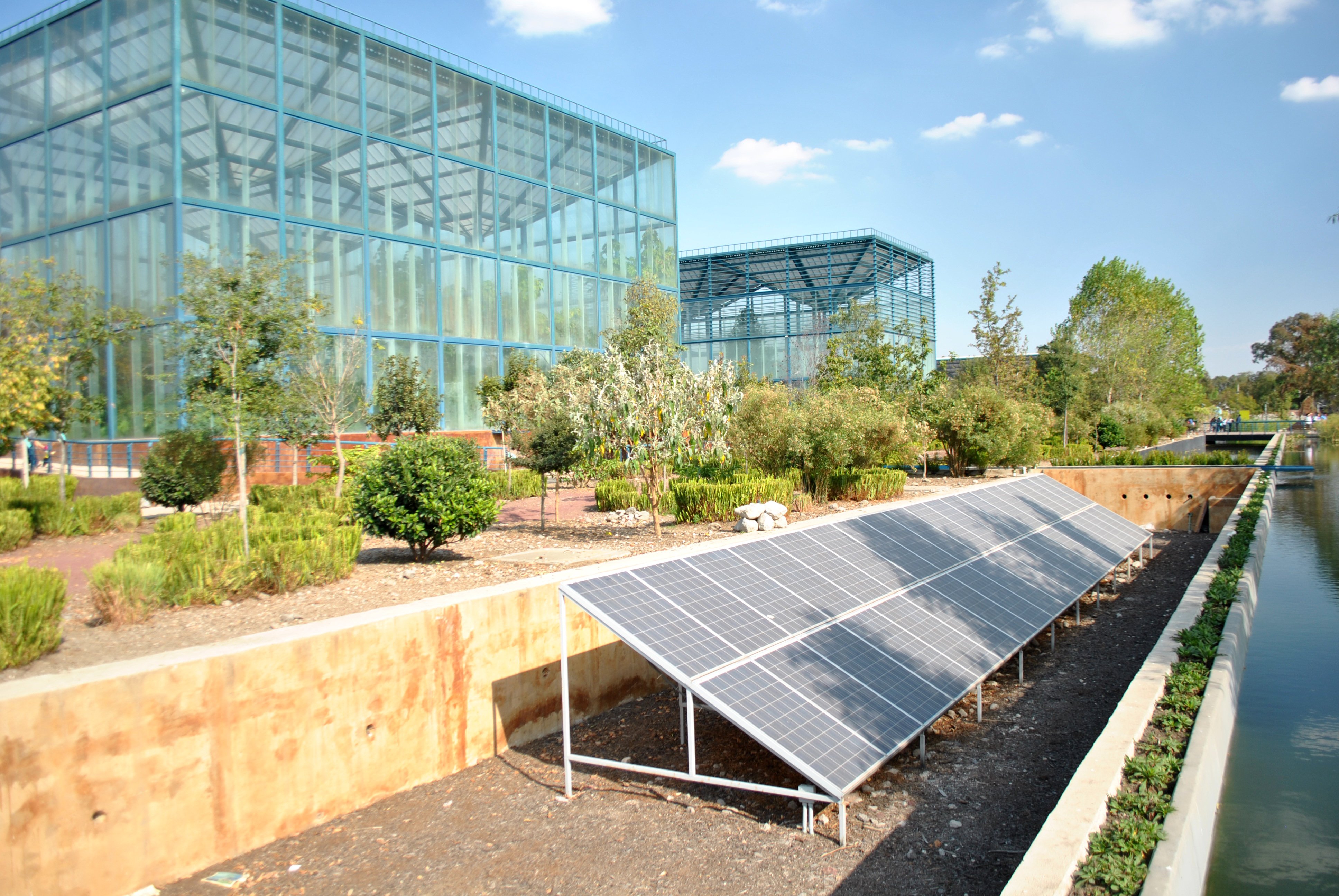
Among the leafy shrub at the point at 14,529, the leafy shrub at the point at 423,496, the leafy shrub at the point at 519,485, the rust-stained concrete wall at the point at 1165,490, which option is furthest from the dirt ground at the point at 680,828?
the rust-stained concrete wall at the point at 1165,490

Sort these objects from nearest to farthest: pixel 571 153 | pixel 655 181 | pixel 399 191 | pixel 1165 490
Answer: pixel 1165 490
pixel 399 191
pixel 571 153
pixel 655 181

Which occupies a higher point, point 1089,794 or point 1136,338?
point 1136,338

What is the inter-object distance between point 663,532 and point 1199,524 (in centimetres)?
1969

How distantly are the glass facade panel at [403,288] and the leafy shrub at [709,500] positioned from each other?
60.4 ft

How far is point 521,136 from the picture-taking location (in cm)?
3591

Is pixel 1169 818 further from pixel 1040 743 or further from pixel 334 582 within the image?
pixel 334 582

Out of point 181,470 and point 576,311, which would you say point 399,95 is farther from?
point 181,470

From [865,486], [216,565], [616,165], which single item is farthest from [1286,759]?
[616,165]

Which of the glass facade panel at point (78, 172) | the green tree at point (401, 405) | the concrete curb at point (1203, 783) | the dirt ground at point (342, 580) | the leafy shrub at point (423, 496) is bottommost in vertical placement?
the concrete curb at point (1203, 783)

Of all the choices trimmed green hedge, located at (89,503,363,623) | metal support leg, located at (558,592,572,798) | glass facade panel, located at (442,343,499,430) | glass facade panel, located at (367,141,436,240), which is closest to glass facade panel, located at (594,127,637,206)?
glass facade panel, located at (367,141,436,240)

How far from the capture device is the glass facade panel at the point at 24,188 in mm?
28656

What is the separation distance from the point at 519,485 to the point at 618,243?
71.3 feet

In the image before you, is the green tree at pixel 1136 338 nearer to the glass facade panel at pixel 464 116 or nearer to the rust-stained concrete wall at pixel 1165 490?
the rust-stained concrete wall at pixel 1165 490

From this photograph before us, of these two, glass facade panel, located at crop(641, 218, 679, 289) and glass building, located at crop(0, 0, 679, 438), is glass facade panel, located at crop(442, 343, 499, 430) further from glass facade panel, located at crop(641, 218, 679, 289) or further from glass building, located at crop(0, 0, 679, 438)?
glass facade panel, located at crop(641, 218, 679, 289)
